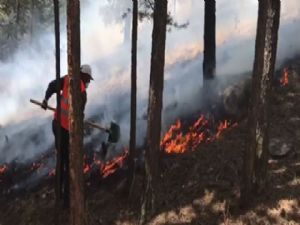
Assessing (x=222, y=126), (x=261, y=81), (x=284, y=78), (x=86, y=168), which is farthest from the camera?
(x=284, y=78)

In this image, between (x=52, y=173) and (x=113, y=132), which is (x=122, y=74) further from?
(x=113, y=132)

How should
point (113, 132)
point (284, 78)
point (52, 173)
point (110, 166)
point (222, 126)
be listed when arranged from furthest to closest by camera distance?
point (284, 78) → point (222, 126) → point (52, 173) → point (110, 166) → point (113, 132)

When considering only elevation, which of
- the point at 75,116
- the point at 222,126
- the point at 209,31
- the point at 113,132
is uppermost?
the point at 209,31

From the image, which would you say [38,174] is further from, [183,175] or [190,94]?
[190,94]

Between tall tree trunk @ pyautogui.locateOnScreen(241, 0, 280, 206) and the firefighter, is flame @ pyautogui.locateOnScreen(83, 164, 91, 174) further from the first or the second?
tall tree trunk @ pyautogui.locateOnScreen(241, 0, 280, 206)

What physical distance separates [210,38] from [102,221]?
19.8 ft

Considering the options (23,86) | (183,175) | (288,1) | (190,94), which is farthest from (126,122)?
(288,1)

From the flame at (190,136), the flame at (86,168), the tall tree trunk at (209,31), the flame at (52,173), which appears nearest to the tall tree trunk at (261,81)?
the flame at (190,136)

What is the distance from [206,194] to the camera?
10.4m

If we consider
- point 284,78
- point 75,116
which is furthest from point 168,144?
point 75,116

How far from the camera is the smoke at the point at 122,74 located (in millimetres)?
15305

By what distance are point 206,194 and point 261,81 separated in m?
2.43

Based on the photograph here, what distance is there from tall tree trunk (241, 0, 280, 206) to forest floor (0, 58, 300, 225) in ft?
1.71

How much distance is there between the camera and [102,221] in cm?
1066
